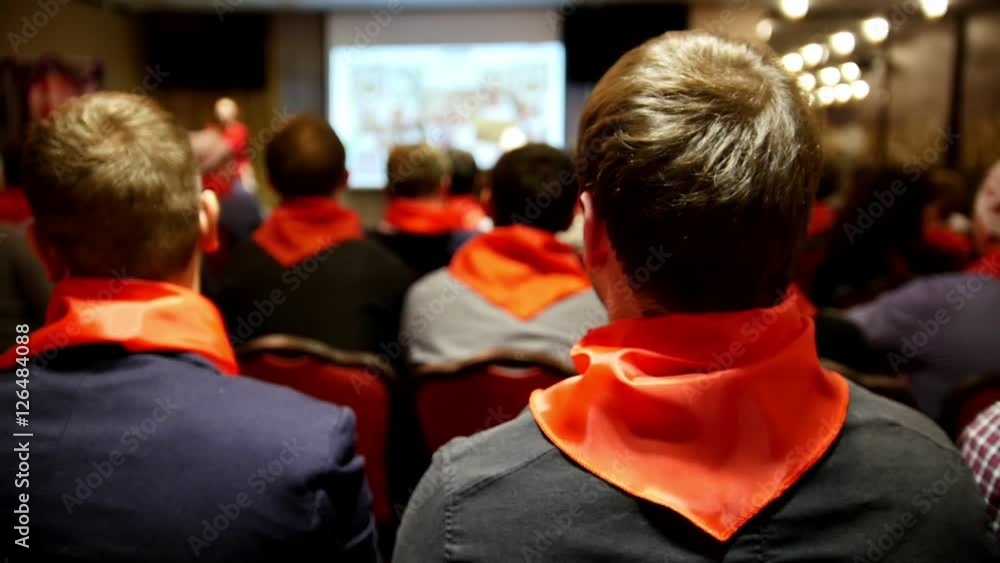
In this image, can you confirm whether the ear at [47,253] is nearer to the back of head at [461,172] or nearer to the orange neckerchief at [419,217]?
the orange neckerchief at [419,217]

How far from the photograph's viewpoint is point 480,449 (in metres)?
0.78

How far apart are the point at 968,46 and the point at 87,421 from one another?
859 cm

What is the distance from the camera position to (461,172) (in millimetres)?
4277

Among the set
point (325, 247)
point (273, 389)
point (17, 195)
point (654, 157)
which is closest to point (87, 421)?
point (273, 389)

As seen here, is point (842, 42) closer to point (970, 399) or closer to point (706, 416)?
point (970, 399)

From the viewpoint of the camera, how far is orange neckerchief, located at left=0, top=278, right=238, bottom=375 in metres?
1.02

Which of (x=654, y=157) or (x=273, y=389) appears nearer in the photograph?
(x=654, y=157)

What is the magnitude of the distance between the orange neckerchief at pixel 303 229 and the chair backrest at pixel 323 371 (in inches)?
22.4

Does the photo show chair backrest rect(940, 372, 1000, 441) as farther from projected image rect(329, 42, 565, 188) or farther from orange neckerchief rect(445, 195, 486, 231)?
projected image rect(329, 42, 565, 188)

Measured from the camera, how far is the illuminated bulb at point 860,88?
843 cm

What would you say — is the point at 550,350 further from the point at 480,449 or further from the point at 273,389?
the point at 480,449

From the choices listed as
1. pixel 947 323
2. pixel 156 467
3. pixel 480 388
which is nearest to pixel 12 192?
pixel 480 388

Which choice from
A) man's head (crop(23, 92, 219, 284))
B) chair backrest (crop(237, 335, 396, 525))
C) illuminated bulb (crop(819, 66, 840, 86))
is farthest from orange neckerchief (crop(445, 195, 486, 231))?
illuminated bulb (crop(819, 66, 840, 86))

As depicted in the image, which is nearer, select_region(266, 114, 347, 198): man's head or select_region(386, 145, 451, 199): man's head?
select_region(266, 114, 347, 198): man's head
